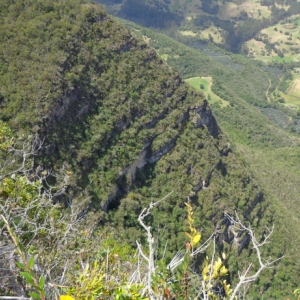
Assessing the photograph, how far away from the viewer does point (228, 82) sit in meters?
A: 147

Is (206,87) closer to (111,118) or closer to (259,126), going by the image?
(259,126)

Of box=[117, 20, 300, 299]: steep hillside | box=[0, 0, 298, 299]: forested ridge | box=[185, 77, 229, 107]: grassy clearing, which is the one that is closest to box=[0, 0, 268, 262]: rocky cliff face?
box=[0, 0, 298, 299]: forested ridge

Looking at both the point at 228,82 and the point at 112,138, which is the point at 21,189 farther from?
the point at 228,82

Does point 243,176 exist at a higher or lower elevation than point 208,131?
lower

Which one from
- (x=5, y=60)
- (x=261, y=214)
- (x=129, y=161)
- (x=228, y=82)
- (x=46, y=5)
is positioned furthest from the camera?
(x=228, y=82)

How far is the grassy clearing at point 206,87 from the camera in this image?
11569 centimetres

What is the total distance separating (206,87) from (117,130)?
91668 mm

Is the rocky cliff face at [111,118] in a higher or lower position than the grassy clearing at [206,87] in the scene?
higher

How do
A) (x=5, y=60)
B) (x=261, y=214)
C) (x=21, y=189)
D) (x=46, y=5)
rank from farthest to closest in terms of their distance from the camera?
1. (x=261, y=214)
2. (x=46, y=5)
3. (x=5, y=60)
4. (x=21, y=189)

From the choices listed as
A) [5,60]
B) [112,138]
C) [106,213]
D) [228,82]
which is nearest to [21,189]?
[106,213]

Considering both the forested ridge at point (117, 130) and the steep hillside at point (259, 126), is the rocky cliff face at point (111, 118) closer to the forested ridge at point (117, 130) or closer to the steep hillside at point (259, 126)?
the forested ridge at point (117, 130)

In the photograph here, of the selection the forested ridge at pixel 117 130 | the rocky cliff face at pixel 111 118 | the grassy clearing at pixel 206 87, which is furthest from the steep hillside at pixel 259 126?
the rocky cliff face at pixel 111 118

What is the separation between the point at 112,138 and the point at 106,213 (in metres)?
9.21

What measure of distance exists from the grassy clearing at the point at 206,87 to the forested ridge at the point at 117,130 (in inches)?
2523
